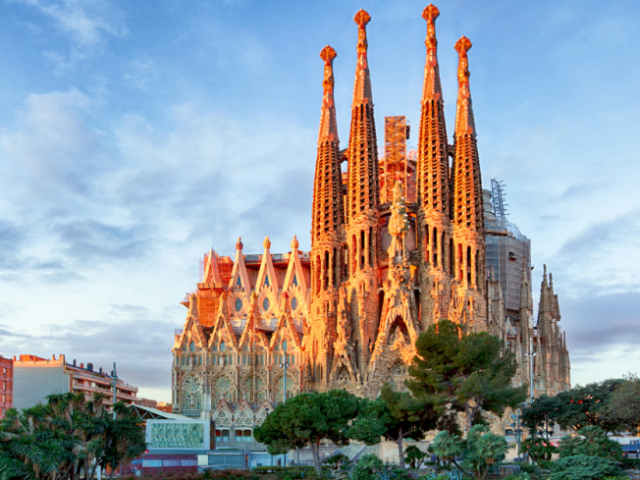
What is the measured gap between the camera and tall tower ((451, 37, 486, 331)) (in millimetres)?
61219

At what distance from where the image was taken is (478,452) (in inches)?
1238

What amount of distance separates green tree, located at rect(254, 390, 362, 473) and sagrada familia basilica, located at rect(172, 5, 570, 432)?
64.1 ft

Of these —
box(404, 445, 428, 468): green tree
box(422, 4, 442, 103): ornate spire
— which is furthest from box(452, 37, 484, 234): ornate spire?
box(404, 445, 428, 468): green tree

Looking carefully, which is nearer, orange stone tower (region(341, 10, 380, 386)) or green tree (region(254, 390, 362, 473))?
green tree (region(254, 390, 362, 473))

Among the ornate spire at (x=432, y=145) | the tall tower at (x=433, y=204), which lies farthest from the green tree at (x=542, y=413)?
the ornate spire at (x=432, y=145)

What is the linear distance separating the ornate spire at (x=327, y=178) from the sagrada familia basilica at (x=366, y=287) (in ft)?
0.35

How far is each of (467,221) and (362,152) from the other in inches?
418

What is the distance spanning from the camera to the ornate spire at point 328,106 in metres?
68.2

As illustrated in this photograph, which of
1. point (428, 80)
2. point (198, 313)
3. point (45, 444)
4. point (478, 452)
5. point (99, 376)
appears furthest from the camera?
point (99, 376)

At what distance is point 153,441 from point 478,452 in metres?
18.0

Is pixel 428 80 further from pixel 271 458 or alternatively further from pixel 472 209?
pixel 271 458

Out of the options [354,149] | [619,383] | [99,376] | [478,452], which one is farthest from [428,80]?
[99,376]

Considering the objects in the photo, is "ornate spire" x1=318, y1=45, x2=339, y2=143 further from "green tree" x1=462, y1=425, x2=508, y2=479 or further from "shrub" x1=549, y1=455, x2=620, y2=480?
"shrub" x1=549, y1=455, x2=620, y2=480

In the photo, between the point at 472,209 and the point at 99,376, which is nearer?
the point at 472,209
